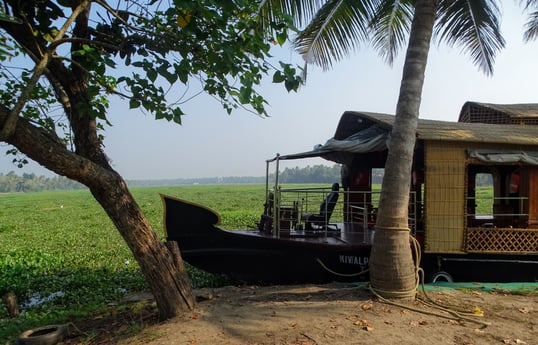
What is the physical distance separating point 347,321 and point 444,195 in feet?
9.72

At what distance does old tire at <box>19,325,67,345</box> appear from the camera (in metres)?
4.24

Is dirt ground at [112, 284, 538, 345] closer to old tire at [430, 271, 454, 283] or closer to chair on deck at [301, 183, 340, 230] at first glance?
old tire at [430, 271, 454, 283]

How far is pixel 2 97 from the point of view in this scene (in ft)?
16.1

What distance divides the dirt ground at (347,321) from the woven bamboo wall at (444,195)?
3.14ft

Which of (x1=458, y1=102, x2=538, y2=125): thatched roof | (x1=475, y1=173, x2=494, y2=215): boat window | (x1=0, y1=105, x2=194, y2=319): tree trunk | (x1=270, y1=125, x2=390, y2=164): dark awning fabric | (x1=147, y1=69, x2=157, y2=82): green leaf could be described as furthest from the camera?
(x1=475, y1=173, x2=494, y2=215): boat window

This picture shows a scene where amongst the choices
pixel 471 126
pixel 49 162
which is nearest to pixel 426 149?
pixel 471 126

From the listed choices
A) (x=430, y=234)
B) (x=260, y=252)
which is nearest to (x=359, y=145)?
(x=430, y=234)

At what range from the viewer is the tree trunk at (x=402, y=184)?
4.94 meters

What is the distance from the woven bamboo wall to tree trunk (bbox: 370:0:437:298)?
1.39m

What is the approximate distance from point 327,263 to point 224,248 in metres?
1.72

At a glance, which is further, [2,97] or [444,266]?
[444,266]

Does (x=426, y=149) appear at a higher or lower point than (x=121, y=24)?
lower

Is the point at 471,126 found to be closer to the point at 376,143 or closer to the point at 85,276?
the point at 376,143

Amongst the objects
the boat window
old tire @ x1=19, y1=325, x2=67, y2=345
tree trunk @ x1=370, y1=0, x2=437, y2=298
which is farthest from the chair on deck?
old tire @ x1=19, y1=325, x2=67, y2=345
